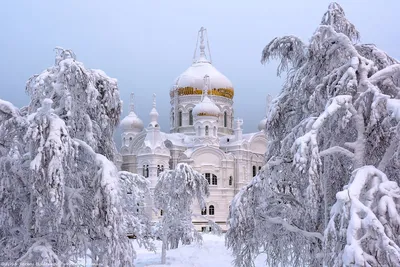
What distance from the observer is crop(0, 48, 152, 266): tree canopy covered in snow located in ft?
23.5

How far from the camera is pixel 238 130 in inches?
1694

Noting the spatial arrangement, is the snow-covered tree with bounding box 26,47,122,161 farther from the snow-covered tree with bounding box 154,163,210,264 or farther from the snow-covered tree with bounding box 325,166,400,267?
the snow-covered tree with bounding box 154,163,210,264

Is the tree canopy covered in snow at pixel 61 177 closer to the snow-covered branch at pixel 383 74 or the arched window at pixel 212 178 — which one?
the snow-covered branch at pixel 383 74

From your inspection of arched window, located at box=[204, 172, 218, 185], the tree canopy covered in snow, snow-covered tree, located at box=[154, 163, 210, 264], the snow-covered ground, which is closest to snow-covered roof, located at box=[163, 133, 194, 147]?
arched window, located at box=[204, 172, 218, 185]

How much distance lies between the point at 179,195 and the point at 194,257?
105 inches

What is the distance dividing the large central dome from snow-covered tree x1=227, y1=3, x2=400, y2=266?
37.4m

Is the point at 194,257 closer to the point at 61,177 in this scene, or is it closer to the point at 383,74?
the point at 61,177

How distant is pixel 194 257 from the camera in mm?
20516

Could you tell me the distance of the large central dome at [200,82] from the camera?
4700 cm

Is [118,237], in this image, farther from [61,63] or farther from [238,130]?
[238,130]

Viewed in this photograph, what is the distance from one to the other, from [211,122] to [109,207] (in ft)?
114

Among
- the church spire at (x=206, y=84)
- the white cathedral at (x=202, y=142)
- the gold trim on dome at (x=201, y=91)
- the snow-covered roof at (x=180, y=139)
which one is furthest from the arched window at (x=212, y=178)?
the gold trim on dome at (x=201, y=91)

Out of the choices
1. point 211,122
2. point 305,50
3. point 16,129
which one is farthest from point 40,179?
point 211,122

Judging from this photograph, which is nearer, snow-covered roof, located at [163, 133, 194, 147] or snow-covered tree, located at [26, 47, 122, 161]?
→ snow-covered tree, located at [26, 47, 122, 161]
